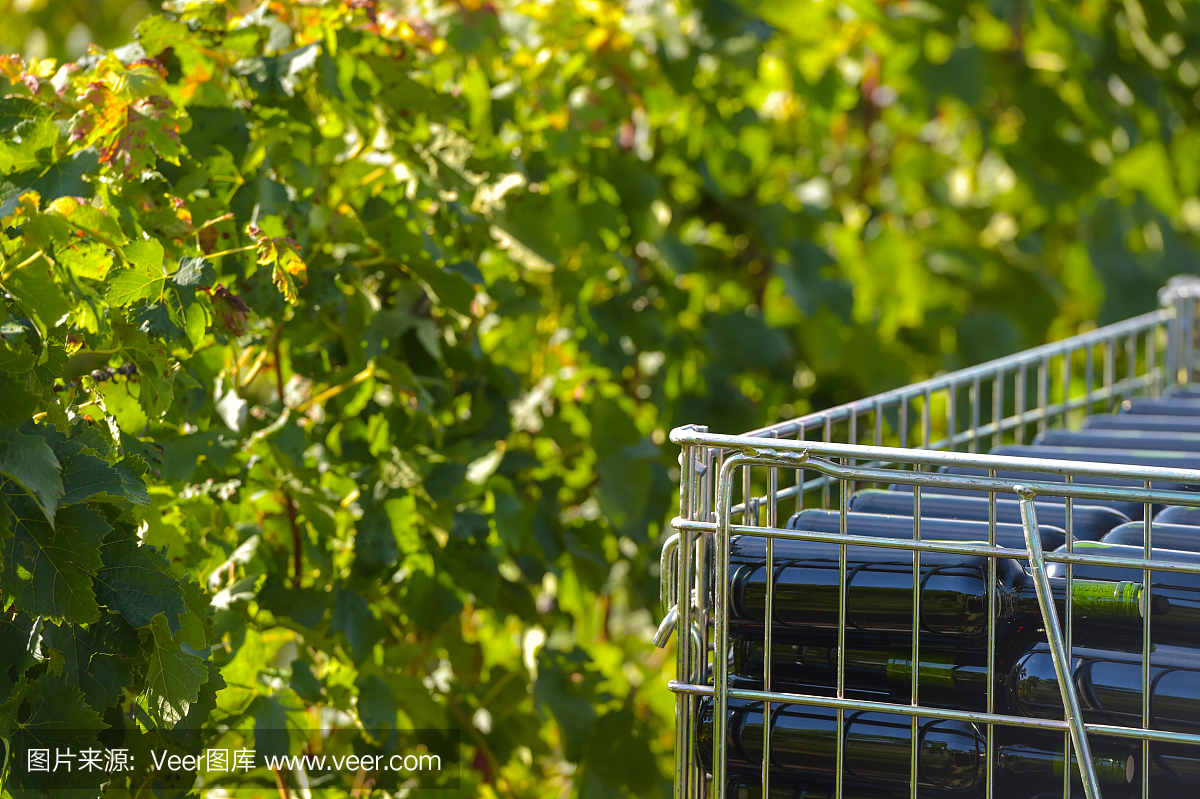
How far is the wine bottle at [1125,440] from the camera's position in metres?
1.22

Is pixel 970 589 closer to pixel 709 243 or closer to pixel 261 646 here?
pixel 261 646

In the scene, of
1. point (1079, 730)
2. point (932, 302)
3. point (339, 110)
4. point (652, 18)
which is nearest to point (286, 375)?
point (339, 110)

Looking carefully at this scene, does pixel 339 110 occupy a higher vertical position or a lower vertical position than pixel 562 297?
higher

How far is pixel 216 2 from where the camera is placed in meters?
1.10

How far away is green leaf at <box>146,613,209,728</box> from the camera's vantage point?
80 cm

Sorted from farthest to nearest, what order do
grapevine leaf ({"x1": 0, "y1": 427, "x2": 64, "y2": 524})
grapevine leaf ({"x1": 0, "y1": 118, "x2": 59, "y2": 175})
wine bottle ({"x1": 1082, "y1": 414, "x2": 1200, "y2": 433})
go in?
wine bottle ({"x1": 1082, "y1": 414, "x2": 1200, "y2": 433}), grapevine leaf ({"x1": 0, "y1": 118, "x2": 59, "y2": 175}), grapevine leaf ({"x1": 0, "y1": 427, "x2": 64, "y2": 524})

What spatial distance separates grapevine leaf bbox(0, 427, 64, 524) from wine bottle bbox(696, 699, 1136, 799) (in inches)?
18.8

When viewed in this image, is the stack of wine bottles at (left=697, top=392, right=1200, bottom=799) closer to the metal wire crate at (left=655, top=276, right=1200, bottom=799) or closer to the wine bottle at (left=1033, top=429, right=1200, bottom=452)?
the metal wire crate at (left=655, top=276, right=1200, bottom=799)

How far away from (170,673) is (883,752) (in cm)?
52

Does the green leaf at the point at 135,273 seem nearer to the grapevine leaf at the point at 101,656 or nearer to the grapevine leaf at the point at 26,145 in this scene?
the grapevine leaf at the point at 26,145

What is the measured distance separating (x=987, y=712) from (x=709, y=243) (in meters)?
1.33

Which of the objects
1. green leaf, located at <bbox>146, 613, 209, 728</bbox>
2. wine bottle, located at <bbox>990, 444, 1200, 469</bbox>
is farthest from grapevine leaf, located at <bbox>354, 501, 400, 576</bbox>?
wine bottle, located at <bbox>990, 444, 1200, 469</bbox>

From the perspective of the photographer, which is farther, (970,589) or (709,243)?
(709,243)

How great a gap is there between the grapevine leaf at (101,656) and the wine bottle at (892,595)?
452mm
